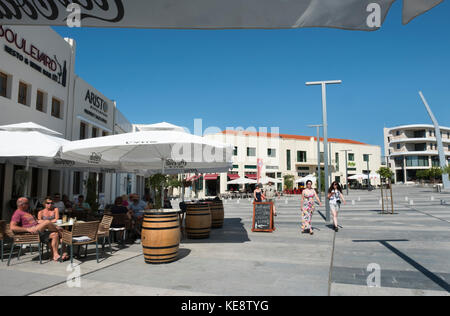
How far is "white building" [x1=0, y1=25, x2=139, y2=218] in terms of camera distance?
11281mm

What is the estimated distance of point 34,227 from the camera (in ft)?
20.3

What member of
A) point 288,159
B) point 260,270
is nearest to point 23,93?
point 260,270

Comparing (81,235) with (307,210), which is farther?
(307,210)

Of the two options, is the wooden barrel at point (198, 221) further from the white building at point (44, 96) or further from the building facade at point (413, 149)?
the building facade at point (413, 149)

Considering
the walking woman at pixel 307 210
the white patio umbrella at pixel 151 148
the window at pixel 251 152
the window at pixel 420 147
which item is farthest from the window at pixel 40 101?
the window at pixel 420 147

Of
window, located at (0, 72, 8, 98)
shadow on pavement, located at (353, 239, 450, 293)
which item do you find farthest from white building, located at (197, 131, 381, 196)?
shadow on pavement, located at (353, 239, 450, 293)

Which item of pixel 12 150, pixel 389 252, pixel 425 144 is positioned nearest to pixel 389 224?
pixel 389 252

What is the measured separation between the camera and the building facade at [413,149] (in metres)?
75.2

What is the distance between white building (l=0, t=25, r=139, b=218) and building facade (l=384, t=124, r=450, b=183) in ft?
254

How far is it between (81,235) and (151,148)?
2615 millimetres

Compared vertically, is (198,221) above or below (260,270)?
above

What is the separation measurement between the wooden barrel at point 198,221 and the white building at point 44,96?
5706 mm

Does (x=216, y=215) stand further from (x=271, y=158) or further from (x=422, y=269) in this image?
(x=271, y=158)
